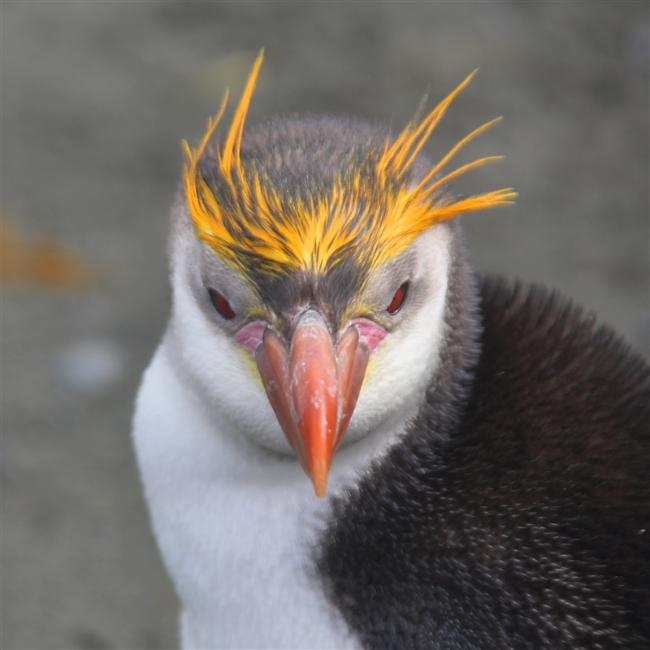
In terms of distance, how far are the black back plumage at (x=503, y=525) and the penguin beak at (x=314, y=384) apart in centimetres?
25

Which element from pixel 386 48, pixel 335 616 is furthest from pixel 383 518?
pixel 386 48

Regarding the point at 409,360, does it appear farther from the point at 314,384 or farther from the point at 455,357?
the point at 314,384

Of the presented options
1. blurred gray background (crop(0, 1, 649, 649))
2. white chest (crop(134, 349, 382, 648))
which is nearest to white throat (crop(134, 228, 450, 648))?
white chest (crop(134, 349, 382, 648))

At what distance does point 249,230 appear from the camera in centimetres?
224

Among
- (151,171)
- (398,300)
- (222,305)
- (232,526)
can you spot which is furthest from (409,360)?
(151,171)

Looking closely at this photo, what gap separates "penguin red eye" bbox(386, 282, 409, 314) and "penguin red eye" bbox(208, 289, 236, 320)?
266mm

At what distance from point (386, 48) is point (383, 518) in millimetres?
3800

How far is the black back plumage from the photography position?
90.2 inches

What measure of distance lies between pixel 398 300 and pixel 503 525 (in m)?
0.43

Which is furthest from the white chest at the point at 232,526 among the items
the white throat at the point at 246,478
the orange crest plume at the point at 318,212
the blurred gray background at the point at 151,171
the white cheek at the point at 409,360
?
the blurred gray background at the point at 151,171

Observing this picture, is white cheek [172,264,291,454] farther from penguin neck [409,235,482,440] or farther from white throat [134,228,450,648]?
penguin neck [409,235,482,440]

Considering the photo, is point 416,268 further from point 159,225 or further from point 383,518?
point 159,225

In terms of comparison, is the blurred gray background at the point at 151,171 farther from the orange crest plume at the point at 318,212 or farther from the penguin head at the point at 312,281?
the orange crest plume at the point at 318,212

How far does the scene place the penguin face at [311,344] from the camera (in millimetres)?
2115
